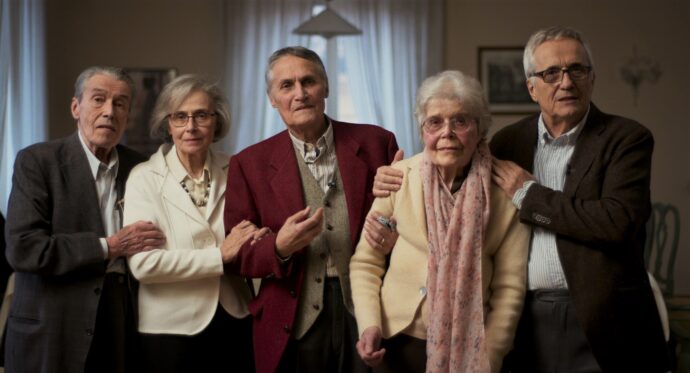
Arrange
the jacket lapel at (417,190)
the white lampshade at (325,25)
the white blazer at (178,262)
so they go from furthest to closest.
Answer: the white lampshade at (325,25), the white blazer at (178,262), the jacket lapel at (417,190)

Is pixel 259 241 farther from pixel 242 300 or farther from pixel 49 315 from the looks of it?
pixel 49 315

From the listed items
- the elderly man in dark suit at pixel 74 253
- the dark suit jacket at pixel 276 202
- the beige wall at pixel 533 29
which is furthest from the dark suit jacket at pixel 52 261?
the beige wall at pixel 533 29

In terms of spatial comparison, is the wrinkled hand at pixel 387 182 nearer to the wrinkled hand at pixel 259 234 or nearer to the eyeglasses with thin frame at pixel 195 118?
the wrinkled hand at pixel 259 234

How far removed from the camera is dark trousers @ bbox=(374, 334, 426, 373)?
224 cm

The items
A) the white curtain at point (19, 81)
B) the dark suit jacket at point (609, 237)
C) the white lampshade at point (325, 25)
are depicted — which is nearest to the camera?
the dark suit jacket at point (609, 237)

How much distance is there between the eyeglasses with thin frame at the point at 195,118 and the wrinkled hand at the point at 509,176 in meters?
0.99

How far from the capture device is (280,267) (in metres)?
2.36

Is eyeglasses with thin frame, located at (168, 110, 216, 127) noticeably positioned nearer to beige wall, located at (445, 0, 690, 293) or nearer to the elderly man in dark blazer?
the elderly man in dark blazer

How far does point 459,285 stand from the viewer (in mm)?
2139

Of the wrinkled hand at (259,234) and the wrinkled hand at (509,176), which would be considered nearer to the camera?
the wrinkled hand at (509,176)

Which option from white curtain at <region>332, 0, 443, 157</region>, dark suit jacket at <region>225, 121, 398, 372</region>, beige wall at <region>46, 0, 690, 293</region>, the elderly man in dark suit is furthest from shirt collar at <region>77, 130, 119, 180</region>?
white curtain at <region>332, 0, 443, 157</region>

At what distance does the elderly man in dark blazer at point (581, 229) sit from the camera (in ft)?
7.00

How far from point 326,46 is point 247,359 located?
4.87m

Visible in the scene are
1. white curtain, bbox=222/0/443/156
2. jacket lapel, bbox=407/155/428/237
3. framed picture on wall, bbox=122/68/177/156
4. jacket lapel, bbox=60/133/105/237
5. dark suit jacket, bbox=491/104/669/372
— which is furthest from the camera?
white curtain, bbox=222/0/443/156
